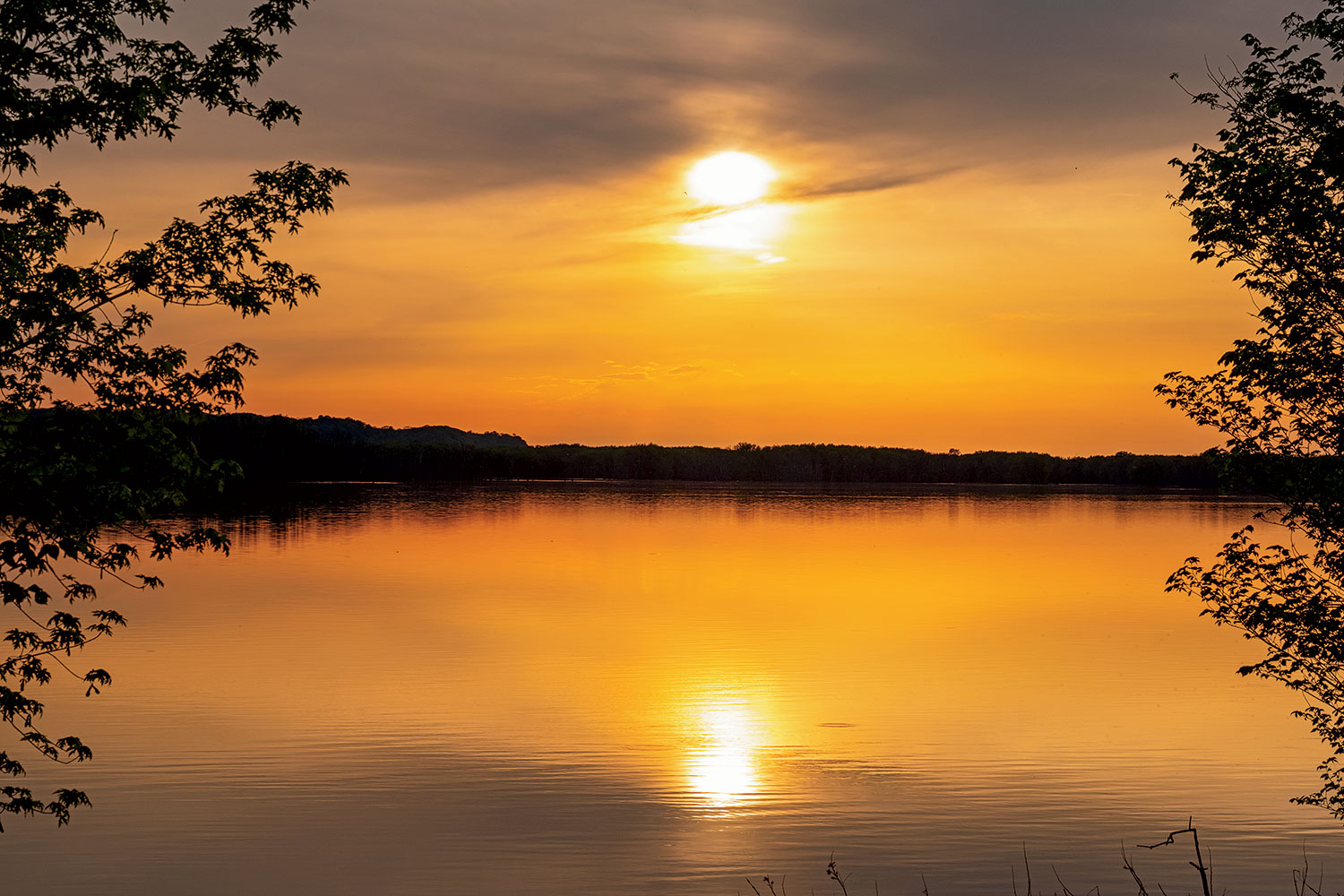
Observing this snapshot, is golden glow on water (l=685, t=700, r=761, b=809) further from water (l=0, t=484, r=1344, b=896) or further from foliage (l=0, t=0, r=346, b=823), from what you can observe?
foliage (l=0, t=0, r=346, b=823)

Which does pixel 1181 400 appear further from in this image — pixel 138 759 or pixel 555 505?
pixel 555 505

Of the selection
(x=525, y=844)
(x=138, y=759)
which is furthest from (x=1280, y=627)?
(x=138, y=759)

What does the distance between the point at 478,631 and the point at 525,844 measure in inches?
948

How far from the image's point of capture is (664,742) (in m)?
27.2

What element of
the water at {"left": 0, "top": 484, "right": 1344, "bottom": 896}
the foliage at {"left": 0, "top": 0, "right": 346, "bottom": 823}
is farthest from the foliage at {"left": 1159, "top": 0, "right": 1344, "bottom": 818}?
the foliage at {"left": 0, "top": 0, "right": 346, "bottom": 823}

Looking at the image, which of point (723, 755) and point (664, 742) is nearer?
point (723, 755)

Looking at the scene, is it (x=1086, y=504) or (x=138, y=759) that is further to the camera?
A: (x=1086, y=504)

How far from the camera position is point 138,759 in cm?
2456

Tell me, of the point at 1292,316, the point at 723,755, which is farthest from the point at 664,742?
the point at 1292,316

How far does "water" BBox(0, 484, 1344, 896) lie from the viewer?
19.2 meters

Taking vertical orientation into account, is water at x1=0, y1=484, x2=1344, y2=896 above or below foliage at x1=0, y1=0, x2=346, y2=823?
below

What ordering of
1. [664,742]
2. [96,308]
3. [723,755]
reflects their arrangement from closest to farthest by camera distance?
1. [96,308]
2. [723,755]
3. [664,742]

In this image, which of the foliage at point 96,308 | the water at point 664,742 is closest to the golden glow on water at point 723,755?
the water at point 664,742

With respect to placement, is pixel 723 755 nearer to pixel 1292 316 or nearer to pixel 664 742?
pixel 664 742
